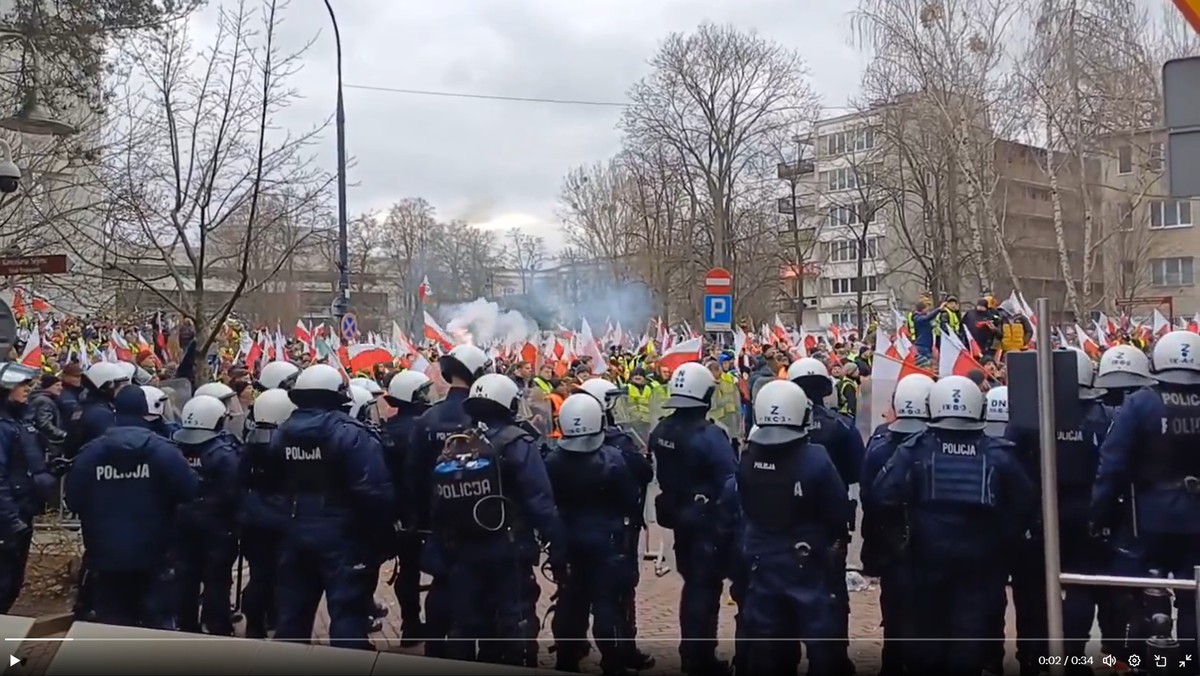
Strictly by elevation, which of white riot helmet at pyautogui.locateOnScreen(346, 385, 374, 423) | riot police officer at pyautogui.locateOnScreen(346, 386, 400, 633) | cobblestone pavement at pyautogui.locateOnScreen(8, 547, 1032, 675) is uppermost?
white riot helmet at pyautogui.locateOnScreen(346, 385, 374, 423)

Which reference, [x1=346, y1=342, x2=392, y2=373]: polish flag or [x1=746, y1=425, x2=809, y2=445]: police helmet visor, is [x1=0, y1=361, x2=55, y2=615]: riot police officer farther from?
[x1=346, y1=342, x2=392, y2=373]: polish flag

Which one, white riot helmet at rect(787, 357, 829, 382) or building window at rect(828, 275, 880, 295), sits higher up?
building window at rect(828, 275, 880, 295)

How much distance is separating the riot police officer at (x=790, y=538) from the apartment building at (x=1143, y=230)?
12.6m

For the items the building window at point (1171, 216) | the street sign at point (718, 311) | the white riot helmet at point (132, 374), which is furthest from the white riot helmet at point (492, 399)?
the building window at point (1171, 216)

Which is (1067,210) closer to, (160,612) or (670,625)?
(670,625)

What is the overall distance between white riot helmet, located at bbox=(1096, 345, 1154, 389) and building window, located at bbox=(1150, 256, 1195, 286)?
1819 inches

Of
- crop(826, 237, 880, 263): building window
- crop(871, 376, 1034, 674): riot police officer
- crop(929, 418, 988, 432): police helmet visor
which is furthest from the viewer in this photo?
crop(826, 237, 880, 263): building window

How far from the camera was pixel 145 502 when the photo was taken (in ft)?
21.4

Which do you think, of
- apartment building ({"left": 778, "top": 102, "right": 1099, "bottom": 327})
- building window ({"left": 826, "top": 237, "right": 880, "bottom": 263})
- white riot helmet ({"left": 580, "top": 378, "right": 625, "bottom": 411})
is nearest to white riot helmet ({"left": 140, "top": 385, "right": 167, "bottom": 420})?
white riot helmet ({"left": 580, "top": 378, "right": 625, "bottom": 411})

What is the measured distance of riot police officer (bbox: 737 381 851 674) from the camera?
5.72 m

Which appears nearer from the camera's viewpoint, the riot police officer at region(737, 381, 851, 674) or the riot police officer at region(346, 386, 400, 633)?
the riot police officer at region(737, 381, 851, 674)

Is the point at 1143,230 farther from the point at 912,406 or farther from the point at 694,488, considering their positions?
the point at 694,488

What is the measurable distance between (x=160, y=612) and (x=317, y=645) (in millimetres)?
2858

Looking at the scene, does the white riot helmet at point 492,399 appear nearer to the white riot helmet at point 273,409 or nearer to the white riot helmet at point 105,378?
the white riot helmet at point 273,409
